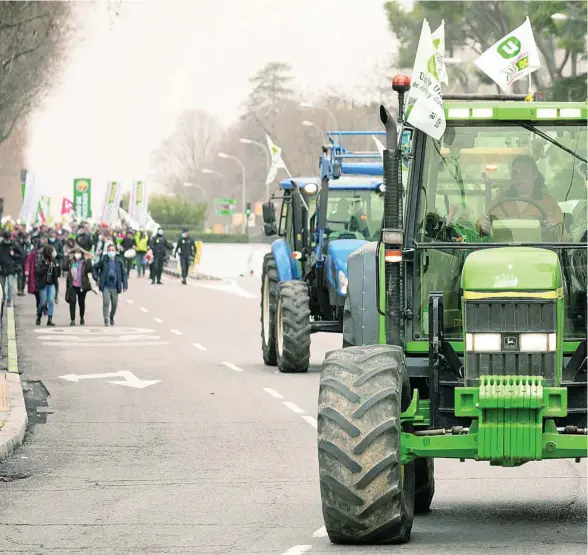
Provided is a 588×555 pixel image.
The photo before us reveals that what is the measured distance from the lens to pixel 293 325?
70.2ft

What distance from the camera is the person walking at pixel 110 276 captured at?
32031mm

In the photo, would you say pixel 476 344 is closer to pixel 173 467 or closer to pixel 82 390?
pixel 173 467

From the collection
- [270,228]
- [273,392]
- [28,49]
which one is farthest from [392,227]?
[28,49]

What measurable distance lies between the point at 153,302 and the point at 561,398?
117 feet

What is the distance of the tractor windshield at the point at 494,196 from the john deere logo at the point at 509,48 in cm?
678

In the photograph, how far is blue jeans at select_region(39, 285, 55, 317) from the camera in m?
33.5

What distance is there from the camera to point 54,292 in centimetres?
3403

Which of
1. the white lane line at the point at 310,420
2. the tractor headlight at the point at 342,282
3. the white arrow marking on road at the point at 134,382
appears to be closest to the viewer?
the white lane line at the point at 310,420

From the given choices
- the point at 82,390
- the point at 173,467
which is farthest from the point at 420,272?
the point at 82,390

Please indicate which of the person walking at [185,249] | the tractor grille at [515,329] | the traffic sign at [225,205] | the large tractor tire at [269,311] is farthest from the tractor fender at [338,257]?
the traffic sign at [225,205]

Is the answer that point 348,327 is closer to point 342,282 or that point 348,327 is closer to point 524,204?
point 524,204

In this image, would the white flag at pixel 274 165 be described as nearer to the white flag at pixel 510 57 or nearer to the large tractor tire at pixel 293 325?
the large tractor tire at pixel 293 325

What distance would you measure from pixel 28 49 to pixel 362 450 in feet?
161

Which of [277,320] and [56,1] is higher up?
[56,1]
